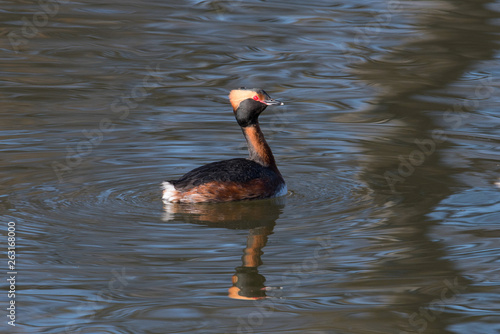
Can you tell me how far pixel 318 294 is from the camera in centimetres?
670

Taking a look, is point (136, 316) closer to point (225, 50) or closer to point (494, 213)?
point (494, 213)

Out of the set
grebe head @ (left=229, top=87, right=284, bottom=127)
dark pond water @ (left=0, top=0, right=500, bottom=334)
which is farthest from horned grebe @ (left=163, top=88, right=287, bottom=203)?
dark pond water @ (left=0, top=0, right=500, bottom=334)

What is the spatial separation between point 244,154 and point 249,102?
1.59m

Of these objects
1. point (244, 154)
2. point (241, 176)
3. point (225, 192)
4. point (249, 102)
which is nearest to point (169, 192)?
point (225, 192)

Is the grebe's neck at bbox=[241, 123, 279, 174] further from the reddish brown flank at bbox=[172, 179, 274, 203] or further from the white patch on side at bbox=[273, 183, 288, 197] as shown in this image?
the reddish brown flank at bbox=[172, 179, 274, 203]

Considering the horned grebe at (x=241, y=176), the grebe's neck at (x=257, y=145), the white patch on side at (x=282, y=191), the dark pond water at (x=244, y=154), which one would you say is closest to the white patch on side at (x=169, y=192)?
the horned grebe at (x=241, y=176)

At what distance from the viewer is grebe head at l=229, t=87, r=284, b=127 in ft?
29.8

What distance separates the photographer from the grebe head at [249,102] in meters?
9.09

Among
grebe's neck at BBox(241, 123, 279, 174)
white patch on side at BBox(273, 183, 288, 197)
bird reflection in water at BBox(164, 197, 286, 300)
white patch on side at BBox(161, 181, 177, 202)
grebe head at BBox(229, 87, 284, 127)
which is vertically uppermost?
grebe head at BBox(229, 87, 284, 127)

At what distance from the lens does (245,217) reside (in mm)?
8625

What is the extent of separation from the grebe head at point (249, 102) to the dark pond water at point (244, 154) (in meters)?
0.85

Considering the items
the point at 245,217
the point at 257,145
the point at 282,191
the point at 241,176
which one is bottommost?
the point at 245,217

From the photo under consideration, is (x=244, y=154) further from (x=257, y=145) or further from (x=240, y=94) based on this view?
(x=240, y=94)

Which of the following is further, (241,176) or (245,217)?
(241,176)
